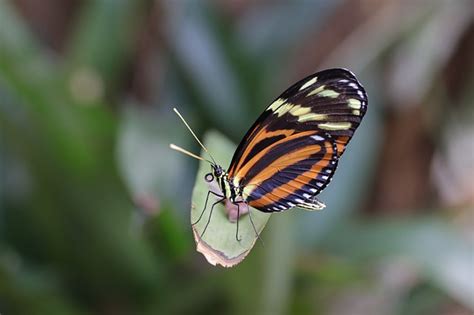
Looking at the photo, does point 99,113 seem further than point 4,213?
No

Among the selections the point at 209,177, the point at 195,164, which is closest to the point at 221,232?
the point at 209,177

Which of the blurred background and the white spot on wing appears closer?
the white spot on wing

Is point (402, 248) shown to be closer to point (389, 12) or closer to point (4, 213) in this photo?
point (4, 213)

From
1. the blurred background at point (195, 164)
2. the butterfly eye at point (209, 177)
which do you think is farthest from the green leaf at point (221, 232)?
the blurred background at point (195, 164)

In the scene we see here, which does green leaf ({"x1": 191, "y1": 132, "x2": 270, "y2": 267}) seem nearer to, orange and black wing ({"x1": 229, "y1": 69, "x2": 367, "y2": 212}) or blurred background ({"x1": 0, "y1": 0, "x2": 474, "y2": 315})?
orange and black wing ({"x1": 229, "y1": 69, "x2": 367, "y2": 212})

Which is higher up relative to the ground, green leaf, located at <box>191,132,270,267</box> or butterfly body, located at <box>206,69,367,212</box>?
butterfly body, located at <box>206,69,367,212</box>

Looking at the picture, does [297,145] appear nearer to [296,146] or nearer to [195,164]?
[296,146]

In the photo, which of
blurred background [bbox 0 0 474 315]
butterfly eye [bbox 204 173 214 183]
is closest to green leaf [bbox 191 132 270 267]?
butterfly eye [bbox 204 173 214 183]

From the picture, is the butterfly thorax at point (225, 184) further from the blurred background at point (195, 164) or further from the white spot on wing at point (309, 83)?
the blurred background at point (195, 164)

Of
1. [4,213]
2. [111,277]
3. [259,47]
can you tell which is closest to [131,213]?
[111,277]
